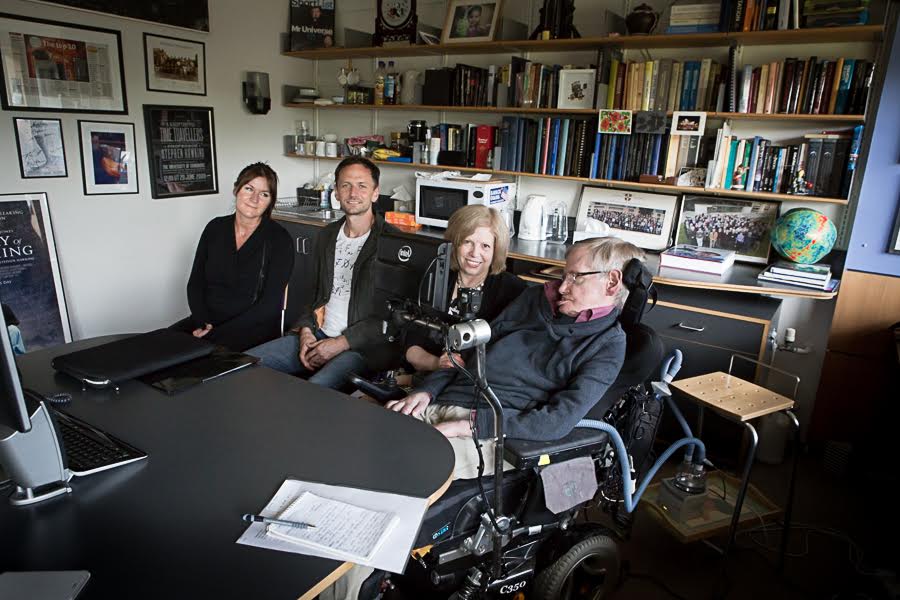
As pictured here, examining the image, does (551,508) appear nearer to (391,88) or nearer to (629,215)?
(629,215)

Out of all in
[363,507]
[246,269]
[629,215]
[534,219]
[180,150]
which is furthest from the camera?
[180,150]

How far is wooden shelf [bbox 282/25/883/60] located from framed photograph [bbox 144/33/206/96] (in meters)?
0.86

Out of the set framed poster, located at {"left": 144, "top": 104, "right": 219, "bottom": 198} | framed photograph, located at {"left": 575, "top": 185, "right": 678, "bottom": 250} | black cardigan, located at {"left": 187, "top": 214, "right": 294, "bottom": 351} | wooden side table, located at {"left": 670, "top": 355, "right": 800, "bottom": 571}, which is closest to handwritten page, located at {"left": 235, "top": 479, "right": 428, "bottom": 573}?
wooden side table, located at {"left": 670, "top": 355, "right": 800, "bottom": 571}

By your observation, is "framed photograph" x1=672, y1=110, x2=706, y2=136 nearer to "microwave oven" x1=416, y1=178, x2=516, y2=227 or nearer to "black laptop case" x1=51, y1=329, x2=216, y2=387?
"microwave oven" x1=416, y1=178, x2=516, y2=227

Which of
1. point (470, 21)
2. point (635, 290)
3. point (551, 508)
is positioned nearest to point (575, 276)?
point (635, 290)

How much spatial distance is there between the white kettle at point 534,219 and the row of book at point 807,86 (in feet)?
3.78

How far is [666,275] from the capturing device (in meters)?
3.00

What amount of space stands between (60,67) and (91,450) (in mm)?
3094

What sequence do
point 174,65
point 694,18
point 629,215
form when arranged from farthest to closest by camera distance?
point 174,65 < point 629,215 < point 694,18

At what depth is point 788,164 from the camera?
10.1 feet

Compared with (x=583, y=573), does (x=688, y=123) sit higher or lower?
higher

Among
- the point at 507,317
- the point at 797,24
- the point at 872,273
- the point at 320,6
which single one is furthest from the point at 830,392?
the point at 320,6

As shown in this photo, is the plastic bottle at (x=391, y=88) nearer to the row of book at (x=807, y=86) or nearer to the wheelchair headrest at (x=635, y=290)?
the row of book at (x=807, y=86)

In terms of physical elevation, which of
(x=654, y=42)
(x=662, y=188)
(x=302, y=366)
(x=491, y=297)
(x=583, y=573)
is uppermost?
(x=654, y=42)
